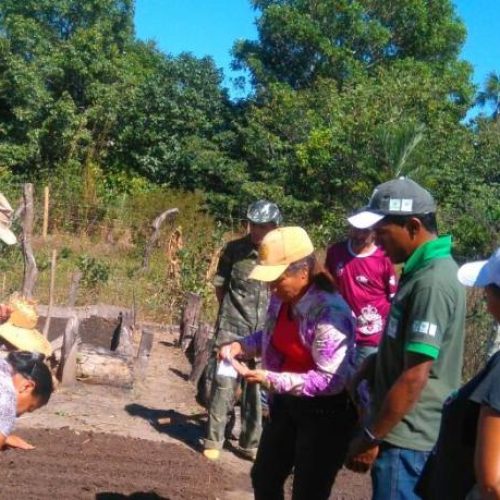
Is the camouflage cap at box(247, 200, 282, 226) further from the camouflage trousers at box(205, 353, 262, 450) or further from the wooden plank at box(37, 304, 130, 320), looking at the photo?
the wooden plank at box(37, 304, 130, 320)

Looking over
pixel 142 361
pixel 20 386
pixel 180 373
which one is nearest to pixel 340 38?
pixel 180 373

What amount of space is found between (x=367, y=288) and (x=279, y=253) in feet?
6.78

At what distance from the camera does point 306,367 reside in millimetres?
3627

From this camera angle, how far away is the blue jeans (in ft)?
9.91

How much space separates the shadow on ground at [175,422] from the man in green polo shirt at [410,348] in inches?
141

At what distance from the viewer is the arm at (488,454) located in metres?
2.22

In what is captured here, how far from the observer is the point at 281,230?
3662 millimetres

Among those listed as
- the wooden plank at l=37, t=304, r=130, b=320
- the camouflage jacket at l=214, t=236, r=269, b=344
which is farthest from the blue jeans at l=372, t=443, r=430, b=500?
the wooden plank at l=37, t=304, r=130, b=320

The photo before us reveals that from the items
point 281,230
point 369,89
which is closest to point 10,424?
point 281,230

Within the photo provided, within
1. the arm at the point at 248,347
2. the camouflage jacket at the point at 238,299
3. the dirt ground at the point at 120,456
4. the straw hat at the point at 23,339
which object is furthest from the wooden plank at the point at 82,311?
the arm at the point at 248,347

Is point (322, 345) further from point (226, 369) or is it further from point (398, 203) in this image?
point (398, 203)

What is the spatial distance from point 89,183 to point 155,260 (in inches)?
216

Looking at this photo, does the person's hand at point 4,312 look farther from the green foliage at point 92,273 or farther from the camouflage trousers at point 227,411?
the green foliage at point 92,273

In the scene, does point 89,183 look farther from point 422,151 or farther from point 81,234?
point 422,151
